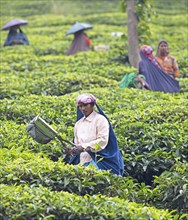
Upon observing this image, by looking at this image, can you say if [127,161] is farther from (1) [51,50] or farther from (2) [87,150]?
(1) [51,50]

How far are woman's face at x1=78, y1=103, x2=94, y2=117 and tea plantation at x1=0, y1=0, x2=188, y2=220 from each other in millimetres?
592

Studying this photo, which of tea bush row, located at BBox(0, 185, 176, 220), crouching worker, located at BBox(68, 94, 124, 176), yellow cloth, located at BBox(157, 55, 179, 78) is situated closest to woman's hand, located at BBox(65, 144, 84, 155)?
crouching worker, located at BBox(68, 94, 124, 176)

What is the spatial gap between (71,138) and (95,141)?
1.19 meters

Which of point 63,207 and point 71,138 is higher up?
point 63,207

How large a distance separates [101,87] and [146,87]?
3.18 ft

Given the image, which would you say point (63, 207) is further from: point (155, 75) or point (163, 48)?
point (163, 48)

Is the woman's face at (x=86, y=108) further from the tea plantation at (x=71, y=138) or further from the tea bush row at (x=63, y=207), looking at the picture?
the tea bush row at (x=63, y=207)

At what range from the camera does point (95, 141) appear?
717cm

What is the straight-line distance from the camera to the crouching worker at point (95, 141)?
7168 millimetres

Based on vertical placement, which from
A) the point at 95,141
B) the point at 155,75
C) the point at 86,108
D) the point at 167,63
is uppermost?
the point at 86,108

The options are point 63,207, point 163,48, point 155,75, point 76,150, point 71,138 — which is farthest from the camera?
point 163,48

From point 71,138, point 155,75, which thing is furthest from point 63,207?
point 155,75

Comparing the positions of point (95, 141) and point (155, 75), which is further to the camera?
point (155, 75)

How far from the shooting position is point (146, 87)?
11.9m
